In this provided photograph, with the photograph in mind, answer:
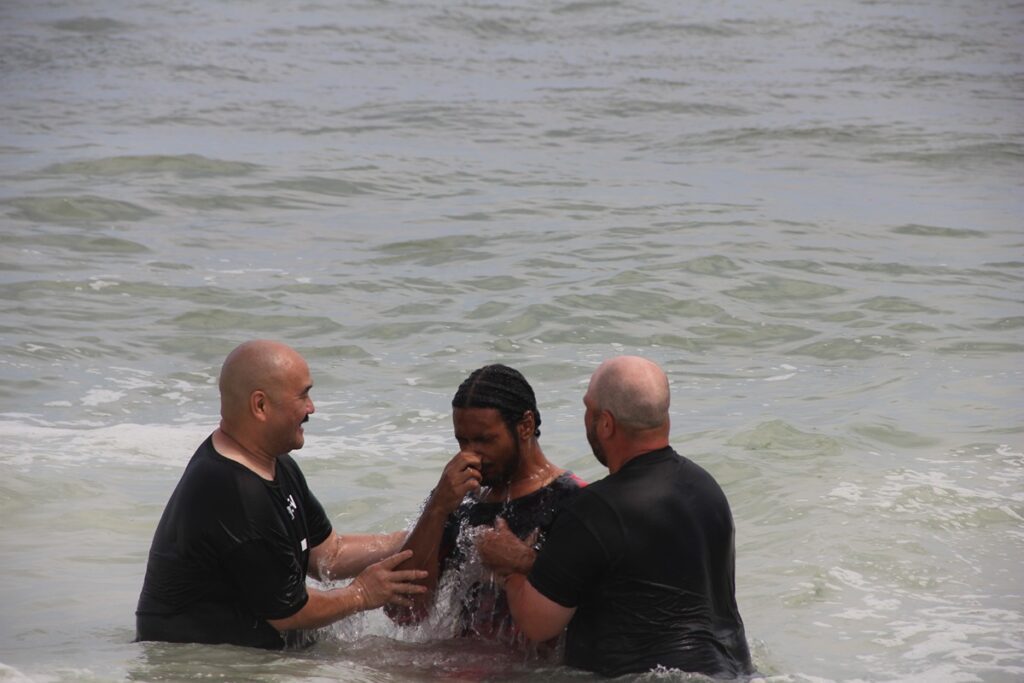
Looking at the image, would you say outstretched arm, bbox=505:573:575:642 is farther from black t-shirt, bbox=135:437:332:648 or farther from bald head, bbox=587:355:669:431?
black t-shirt, bbox=135:437:332:648

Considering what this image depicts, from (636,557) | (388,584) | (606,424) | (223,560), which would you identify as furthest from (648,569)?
(223,560)

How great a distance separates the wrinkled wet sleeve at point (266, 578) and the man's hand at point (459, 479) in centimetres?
61

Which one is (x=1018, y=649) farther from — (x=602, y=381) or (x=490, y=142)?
(x=490, y=142)

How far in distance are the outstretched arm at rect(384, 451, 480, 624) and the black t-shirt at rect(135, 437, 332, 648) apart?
461mm

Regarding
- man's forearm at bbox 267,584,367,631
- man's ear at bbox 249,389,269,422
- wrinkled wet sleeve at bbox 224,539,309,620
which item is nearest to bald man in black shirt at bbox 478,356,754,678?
man's forearm at bbox 267,584,367,631

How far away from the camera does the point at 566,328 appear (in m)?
13.6

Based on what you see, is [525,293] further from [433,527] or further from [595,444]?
[595,444]

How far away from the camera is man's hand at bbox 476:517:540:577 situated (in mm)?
5160

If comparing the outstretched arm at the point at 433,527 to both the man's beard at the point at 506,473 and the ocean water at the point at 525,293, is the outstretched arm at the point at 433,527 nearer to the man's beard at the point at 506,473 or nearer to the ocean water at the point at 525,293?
the man's beard at the point at 506,473

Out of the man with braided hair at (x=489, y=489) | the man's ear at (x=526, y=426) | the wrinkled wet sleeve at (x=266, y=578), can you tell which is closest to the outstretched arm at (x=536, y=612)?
the man with braided hair at (x=489, y=489)

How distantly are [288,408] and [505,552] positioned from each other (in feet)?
3.18

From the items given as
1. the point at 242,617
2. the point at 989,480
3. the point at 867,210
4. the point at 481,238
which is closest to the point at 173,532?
the point at 242,617

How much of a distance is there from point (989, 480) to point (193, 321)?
7.66 m

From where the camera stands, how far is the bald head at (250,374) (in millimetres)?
5312
